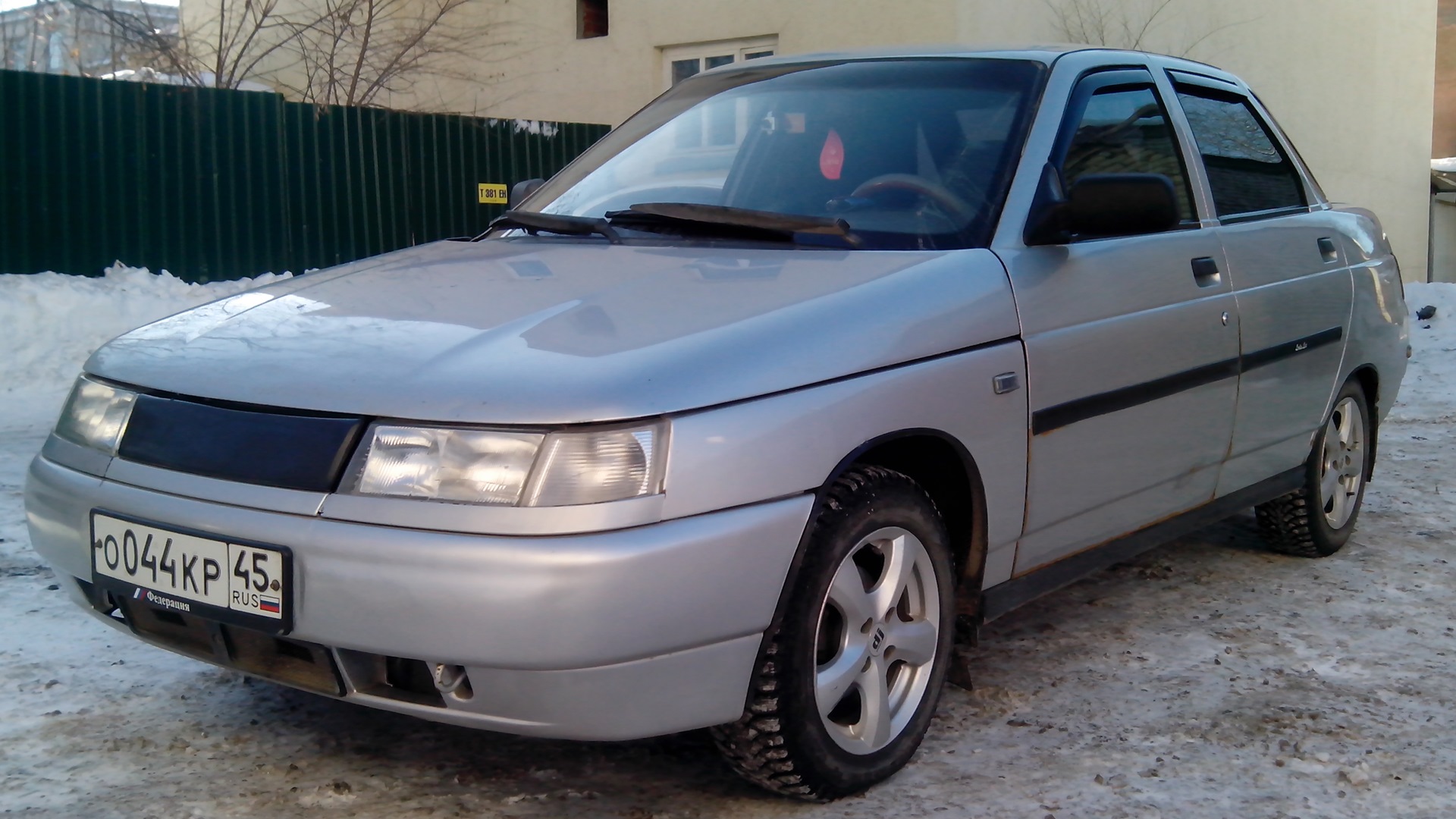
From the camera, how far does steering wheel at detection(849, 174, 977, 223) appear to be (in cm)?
Answer: 327

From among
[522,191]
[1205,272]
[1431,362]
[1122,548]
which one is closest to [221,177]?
[522,191]

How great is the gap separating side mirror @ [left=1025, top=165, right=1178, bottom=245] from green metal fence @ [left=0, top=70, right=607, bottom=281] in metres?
8.97

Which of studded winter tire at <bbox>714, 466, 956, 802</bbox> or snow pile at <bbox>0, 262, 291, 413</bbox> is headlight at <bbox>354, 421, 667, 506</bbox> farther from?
snow pile at <bbox>0, 262, 291, 413</bbox>

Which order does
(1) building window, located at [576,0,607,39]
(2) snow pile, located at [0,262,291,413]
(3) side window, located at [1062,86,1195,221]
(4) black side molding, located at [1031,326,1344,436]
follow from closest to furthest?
1. (4) black side molding, located at [1031,326,1344,436]
2. (3) side window, located at [1062,86,1195,221]
3. (2) snow pile, located at [0,262,291,413]
4. (1) building window, located at [576,0,607,39]

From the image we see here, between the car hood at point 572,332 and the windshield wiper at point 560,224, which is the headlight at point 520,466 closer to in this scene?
the car hood at point 572,332

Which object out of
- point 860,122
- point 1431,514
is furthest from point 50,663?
point 1431,514

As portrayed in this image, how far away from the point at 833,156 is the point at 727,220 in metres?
0.42

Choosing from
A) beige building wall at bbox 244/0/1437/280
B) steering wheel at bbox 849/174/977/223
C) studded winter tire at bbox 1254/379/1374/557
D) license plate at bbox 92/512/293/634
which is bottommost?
studded winter tire at bbox 1254/379/1374/557

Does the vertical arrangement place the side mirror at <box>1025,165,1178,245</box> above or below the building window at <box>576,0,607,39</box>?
below

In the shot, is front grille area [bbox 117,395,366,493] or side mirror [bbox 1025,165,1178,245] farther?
side mirror [bbox 1025,165,1178,245]

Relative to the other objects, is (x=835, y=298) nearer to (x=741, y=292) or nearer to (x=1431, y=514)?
(x=741, y=292)

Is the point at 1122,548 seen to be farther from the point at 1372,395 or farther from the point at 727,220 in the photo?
the point at 1372,395

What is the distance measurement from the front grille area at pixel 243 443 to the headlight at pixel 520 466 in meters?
0.09

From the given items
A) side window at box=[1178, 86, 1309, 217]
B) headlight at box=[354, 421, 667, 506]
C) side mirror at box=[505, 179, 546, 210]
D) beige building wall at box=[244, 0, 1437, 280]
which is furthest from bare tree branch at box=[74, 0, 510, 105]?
headlight at box=[354, 421, 667, 506]
